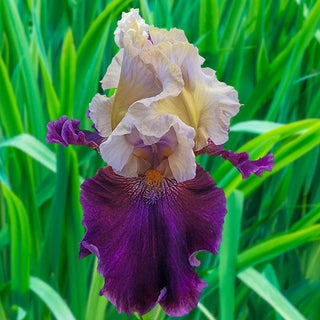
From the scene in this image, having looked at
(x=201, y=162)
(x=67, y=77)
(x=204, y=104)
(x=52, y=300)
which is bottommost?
(x=52, y=300)

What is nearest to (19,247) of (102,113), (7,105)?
(7,105)

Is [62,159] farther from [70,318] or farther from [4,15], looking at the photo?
[4,15]

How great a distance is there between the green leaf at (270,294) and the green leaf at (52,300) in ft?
0.92

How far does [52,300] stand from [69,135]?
1.14ft

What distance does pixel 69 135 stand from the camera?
576 mm

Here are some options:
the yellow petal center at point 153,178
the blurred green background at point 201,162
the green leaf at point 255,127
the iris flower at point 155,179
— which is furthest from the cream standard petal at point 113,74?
the green leaf at point 255,127

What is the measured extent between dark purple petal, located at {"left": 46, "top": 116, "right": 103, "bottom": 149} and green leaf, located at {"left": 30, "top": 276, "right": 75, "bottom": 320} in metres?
0.31

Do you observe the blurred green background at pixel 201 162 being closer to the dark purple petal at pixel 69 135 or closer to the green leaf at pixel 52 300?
the green leaf at pixel 52 300

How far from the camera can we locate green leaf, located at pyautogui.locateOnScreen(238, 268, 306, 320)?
813 mm

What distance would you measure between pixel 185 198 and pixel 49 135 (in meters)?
0.17

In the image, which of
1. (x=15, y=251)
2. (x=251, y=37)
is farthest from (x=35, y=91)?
(x=251, y=37)

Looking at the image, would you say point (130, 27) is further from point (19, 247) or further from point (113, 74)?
point (19, 247)

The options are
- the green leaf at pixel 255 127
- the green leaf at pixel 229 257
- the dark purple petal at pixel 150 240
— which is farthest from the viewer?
the green leaf at pixel 255 127

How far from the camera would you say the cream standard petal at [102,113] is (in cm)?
57
